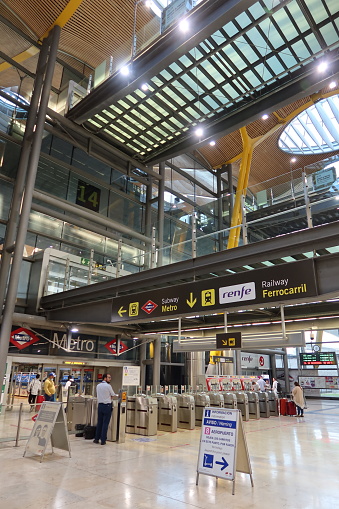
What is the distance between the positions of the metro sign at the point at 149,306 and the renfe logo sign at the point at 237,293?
6.58ft

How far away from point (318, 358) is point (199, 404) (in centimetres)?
1729

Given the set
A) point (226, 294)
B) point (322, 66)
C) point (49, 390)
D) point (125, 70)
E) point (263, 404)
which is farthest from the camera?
point (263, 404)

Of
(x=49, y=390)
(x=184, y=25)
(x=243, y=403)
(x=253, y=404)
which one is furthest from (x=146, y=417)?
(x=184, y=25)

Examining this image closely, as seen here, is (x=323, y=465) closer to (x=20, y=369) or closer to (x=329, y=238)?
(x=329, y=238)

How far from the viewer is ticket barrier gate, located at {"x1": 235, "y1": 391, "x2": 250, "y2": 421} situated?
47.8 feet

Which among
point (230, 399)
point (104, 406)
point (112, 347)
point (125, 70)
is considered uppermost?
point (125, 70)

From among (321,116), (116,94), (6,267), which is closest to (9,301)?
(6,267)

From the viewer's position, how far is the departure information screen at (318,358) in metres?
26.1

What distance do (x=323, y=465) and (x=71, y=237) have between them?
13431mm

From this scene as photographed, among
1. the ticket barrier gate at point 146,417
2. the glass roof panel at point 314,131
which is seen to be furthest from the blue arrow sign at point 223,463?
the glass roof panel at point 314,131

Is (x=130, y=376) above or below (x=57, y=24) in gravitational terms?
below

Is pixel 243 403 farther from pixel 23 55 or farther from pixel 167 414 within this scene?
pixel 23 55

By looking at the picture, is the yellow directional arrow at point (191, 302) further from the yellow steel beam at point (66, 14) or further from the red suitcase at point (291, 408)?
the yellow steel beam at point (66, 14)

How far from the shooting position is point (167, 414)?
38.1 ft
